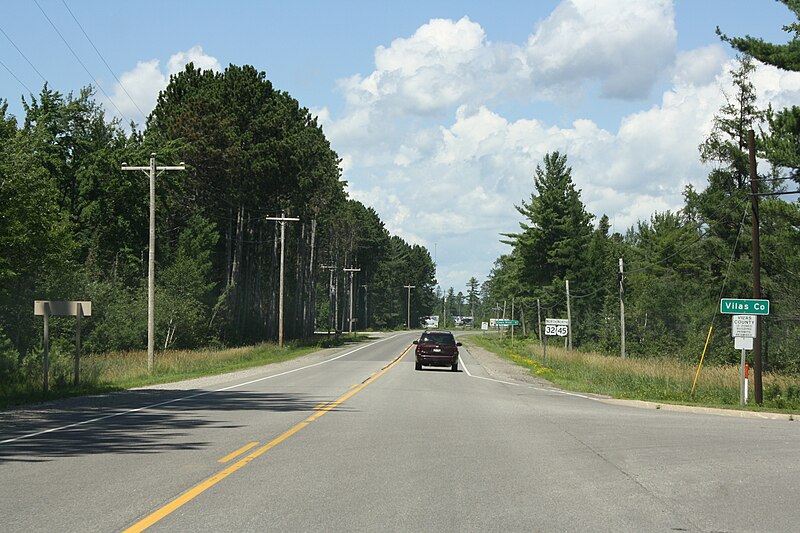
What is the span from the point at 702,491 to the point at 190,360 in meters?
32.6

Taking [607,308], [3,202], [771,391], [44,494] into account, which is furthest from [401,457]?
[607,308]

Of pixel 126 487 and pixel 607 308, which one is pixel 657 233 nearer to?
pixel 607 308

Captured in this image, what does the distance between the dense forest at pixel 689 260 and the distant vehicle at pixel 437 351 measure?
13.6 metres

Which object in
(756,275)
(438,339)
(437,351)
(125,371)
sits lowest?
(125,371)

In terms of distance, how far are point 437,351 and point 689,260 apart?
140ft

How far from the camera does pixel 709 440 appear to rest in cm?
1439

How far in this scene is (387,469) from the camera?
10.4 metres

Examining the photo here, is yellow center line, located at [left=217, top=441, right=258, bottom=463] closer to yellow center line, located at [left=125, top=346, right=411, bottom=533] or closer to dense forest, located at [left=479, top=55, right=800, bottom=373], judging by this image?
yellow center line, located at [left=125, top=346, right=411, bottom=533]

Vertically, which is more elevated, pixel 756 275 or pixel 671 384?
pixel 756 275

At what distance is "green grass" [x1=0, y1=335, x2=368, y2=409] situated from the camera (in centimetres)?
2208

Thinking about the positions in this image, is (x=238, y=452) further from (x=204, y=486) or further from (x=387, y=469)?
(x=204, y=486)

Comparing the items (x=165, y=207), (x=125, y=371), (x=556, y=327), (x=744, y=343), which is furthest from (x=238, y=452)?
(x=165, y=207)

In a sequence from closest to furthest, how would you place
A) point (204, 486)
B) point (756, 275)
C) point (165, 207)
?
point (204, 486) → point (756, 275) → point (165, 207)

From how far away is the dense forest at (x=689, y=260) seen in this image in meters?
42.7
